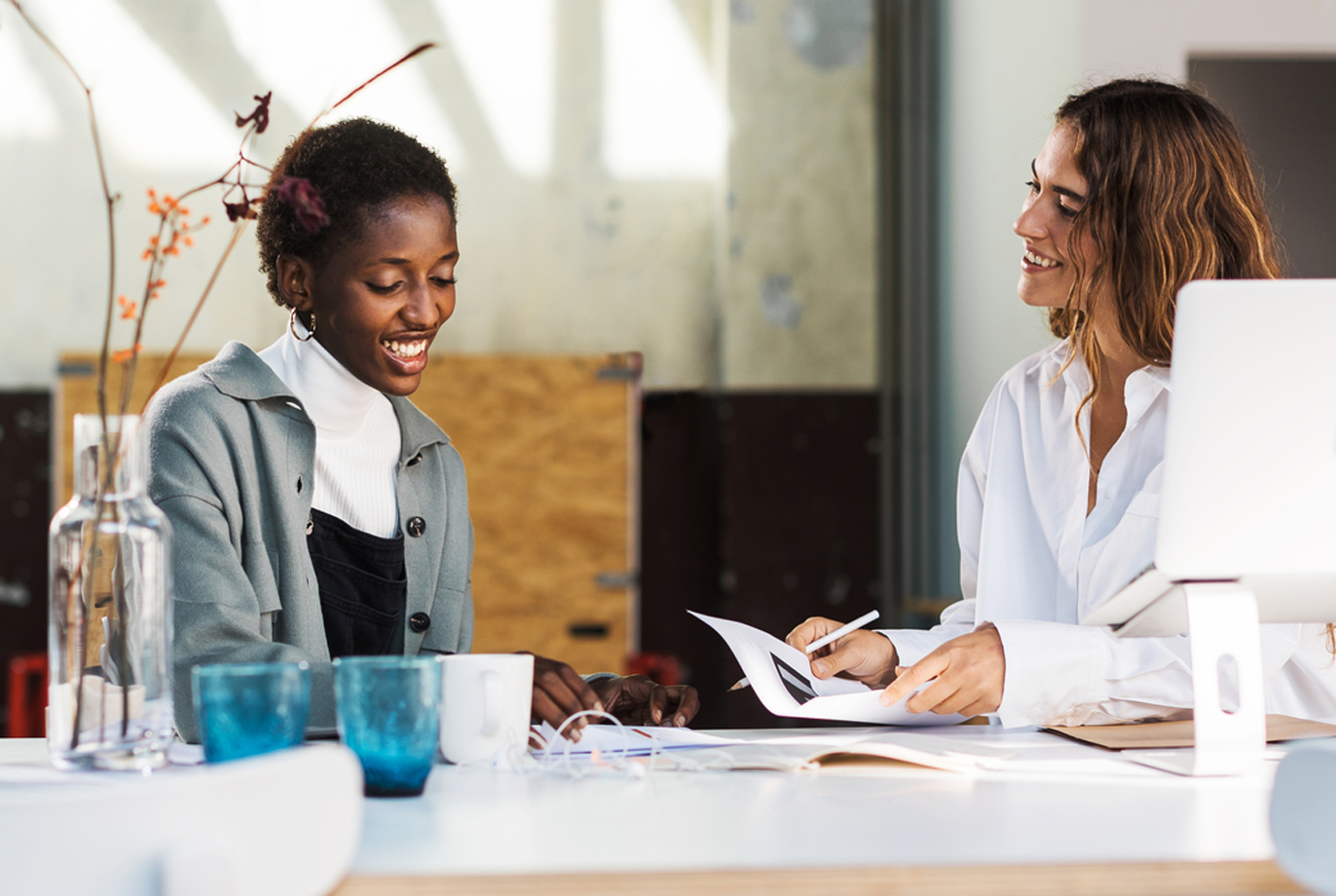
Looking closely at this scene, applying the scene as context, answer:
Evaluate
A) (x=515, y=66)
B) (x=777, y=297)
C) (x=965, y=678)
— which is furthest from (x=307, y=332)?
(x=515, y=66)

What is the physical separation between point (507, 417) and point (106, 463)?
3.13 meters

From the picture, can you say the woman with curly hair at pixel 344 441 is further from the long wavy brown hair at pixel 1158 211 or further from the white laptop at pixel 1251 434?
A: the long wavy brown hair at pixel 1158 211

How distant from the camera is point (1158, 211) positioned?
1.64m

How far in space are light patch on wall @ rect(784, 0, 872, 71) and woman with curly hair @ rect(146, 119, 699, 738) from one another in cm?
268

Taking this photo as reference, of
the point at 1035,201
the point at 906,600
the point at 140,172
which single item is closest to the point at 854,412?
the point at 906,600

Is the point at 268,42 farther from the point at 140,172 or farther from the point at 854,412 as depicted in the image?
the point at 854,412

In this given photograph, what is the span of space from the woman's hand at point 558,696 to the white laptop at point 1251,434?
1.73 feet

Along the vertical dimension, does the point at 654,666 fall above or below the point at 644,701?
below

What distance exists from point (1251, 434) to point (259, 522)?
1.03m

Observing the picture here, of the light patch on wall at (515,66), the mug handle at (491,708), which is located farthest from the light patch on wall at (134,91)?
the mug handle at (491,708)

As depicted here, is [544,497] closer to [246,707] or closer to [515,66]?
[515,66]

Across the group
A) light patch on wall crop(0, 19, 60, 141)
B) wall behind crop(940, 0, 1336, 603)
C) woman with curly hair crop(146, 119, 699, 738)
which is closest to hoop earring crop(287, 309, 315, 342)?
woman with curly hair crop(146, 119, 699, 738)

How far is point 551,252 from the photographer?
13.7 ft

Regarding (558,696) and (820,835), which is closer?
(820,835)
